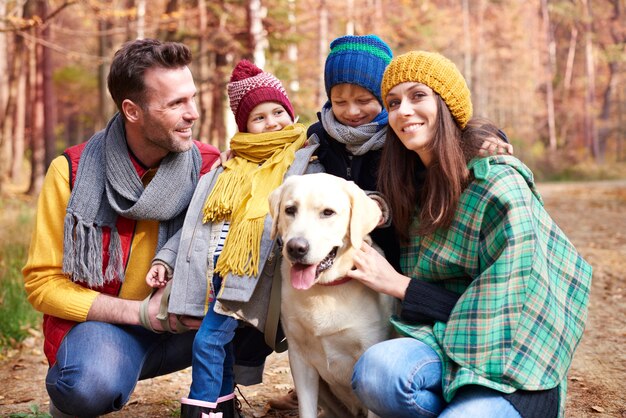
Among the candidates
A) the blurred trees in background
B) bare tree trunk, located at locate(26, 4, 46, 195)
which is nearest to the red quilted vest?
the blurred trees in background

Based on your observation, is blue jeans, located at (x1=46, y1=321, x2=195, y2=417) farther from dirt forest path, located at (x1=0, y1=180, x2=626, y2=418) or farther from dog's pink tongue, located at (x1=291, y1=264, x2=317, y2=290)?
dog's pink tongue, located at (x1=291, y1=264, x2=317, y2=290)

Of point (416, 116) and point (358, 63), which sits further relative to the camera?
point (358, 63)

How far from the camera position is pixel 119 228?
3396 mm

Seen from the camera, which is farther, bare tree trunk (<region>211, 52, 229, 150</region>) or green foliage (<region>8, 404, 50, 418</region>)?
bare tree trunk (<region>211, 52, 229, 150</region>)

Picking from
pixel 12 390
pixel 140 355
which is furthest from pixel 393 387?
pixel 12 390

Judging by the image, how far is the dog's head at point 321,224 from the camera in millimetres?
2662

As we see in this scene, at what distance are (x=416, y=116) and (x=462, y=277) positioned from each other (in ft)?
2.35

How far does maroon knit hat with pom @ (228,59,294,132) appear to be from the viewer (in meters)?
3.54

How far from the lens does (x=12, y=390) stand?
4.35 metres

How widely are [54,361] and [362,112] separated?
1977mm

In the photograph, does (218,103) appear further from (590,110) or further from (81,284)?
(590,110)

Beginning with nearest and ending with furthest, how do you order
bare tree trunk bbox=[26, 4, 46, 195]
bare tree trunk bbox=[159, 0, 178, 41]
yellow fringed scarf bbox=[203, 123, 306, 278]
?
yellow fringed scarf bbox=[203, 123, 306, 278], bare tree trunk bbox=[159, 0, 178, 41], bare tree trunk bbox=[26, 4, 46, 195]

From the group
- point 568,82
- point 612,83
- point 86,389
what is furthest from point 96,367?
point 612,83

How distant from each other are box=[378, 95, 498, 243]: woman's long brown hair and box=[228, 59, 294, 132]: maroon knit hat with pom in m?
0.84
